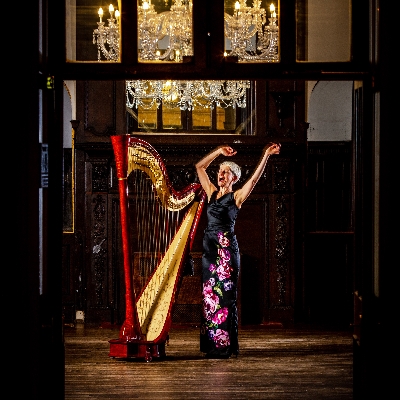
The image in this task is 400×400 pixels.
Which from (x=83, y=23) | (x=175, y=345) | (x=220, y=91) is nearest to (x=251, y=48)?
(x=220, y=91)

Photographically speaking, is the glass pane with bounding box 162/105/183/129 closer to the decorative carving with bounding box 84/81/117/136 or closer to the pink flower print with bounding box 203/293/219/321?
the decorative carving with bounding box 84/81/117/136

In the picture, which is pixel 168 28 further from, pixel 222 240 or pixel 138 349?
pixel 138 349

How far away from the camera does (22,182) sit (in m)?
4.72

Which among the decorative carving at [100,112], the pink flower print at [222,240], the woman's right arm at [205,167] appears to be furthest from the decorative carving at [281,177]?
the pink flower print at [222,240]

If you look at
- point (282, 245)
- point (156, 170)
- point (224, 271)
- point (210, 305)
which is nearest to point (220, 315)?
point (210, 305)

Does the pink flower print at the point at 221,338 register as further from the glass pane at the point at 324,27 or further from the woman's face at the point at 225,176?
the glass pane at the point at 324,27

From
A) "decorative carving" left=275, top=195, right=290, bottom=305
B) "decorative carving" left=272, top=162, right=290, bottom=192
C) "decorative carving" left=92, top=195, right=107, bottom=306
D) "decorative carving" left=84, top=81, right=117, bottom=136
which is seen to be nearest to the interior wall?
"decorative carving" left=272, top=162, right=290, bottom=192

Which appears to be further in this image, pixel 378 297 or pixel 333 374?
pixel 333 374

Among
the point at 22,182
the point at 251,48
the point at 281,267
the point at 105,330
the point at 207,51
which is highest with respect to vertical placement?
the point at 251,48

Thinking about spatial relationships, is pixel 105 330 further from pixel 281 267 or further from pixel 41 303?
pixel 41 303

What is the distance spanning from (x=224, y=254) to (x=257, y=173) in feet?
2.51

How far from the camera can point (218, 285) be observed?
25.4 ft

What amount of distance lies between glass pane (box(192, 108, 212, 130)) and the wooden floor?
2463 mm

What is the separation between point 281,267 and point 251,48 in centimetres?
251
